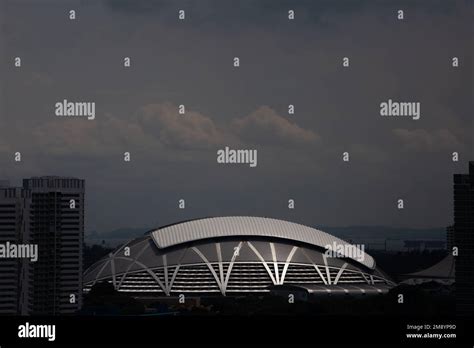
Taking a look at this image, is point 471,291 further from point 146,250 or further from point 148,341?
point 146,250

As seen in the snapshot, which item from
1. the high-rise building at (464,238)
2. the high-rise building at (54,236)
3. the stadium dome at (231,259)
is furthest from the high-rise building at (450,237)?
the stadium dome at (231,259)

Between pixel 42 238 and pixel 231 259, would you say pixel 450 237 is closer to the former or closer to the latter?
pixel 42 238

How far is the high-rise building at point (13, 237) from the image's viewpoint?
16250 millimetres

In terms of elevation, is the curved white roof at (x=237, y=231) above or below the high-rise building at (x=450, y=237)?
above

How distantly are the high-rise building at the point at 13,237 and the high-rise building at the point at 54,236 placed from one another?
0.14m

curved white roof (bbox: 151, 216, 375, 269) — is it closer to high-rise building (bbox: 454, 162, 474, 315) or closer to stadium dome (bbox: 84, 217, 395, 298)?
stadium dome (bbox: 84, 217, 395, 298)

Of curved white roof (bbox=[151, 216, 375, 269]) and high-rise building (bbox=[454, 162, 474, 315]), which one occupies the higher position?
curved white roof (bbox=[151, 216, 375, 269])

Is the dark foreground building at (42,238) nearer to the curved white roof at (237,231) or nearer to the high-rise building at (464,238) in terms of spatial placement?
the high-rise building at (464,238)

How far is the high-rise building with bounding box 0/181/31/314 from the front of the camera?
1625 cm

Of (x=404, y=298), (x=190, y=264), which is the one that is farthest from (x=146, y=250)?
(x=404, y=298)

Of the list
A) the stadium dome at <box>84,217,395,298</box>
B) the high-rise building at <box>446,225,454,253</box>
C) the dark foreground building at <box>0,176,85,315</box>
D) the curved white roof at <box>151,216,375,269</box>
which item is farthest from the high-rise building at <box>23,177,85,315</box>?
the curved white roof at <box>151,216,375,269</box>

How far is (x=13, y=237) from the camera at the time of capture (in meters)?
16.4

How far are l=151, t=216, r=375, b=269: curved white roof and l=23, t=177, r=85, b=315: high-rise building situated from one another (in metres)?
10.8

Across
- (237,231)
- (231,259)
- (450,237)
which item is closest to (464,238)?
(450,237)
